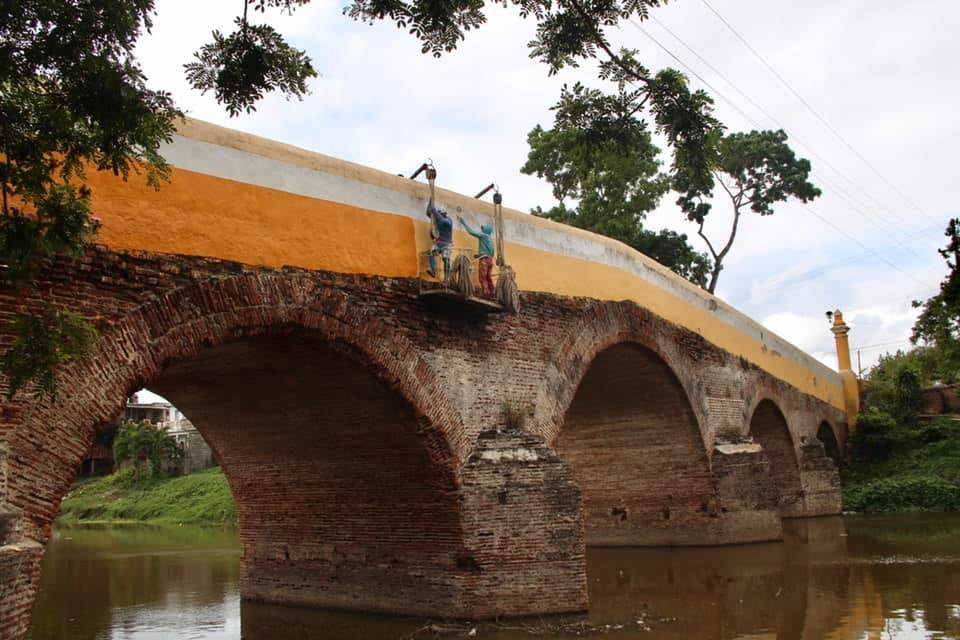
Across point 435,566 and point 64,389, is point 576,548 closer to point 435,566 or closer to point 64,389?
point 435,566

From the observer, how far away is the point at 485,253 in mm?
8672

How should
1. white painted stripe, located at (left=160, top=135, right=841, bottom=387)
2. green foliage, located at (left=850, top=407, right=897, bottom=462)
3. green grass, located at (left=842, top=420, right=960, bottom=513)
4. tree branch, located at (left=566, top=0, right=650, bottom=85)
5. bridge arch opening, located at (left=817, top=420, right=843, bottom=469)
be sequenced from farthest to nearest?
green foliage, located at (left=850, top=407, right=897, bottom=462) → bridge arch opening, located at (left=817, top=420, right=843, bottom=469) → green grass, located at (left=842, top=420, right=960, bottom=513) → white painted stripe, located at (left=160, top=135, right=841, bottom=387) → tree branch, located at (left=566, top=0, right=650, bottom=85)

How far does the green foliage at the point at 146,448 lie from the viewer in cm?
2988

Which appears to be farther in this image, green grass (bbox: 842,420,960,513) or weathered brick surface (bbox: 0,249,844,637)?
green grass (bbox: 842,420,960,513)

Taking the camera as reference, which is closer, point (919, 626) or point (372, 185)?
point (919, 626)

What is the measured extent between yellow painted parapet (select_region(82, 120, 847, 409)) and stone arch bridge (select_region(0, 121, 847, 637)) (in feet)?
0.05

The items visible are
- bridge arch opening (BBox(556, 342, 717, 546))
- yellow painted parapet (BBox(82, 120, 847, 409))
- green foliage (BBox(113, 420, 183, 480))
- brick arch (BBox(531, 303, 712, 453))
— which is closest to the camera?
yellow painted parapet (BBox(82, 120, 847, 409))

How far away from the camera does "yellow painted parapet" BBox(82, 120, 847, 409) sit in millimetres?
6152

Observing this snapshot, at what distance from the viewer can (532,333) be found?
30.0 ft

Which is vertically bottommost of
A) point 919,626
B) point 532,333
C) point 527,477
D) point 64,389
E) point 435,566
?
point 919,626

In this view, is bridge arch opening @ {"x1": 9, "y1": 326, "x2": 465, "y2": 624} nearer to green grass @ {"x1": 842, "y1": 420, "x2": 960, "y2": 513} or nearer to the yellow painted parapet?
the yellow painted parapet

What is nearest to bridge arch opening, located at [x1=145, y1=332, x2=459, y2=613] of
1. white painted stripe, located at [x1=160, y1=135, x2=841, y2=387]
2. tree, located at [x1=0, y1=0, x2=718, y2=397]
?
white painted stripe, located at [x1=160, y1=135, x2=841, y2=387]

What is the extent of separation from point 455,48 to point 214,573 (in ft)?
32.3

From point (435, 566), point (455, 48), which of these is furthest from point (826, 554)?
point (455, 48)
